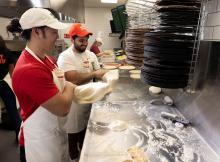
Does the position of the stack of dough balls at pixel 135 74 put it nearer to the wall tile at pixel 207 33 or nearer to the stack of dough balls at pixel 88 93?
the stack of dough balls at pixel 88 93

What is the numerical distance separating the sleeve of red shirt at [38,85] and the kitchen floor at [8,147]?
1.59 metres

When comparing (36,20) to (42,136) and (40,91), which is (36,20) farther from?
(42,136)

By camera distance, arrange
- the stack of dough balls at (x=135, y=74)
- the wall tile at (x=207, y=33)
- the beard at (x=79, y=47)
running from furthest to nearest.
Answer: the stack of dough balls at (x=135, y=74)
the beard at (x=79, y=47)
the wall tile at (x=207, y=33)

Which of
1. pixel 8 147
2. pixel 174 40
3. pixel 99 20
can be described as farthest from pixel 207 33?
pixel 99 20

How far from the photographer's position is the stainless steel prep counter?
88cm

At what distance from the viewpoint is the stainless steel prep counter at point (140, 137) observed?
0.88 m

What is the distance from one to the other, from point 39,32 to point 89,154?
2.26 ft

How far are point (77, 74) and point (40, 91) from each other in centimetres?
101

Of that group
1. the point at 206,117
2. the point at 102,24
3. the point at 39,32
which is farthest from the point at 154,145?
the point at 102,24

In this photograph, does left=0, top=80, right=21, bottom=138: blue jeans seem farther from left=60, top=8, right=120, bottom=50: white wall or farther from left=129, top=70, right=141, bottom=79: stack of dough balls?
left=60, top=8, right=120, bottom=50: white wall

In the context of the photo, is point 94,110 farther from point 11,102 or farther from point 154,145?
point 11,102

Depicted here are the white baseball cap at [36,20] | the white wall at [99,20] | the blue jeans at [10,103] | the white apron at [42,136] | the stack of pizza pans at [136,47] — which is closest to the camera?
the white baseball cap at [36,20]

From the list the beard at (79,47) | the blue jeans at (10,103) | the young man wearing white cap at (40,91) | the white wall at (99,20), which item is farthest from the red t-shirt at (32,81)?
the white wall at (99,20)

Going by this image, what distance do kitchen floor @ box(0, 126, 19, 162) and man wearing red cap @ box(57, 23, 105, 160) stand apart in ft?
2.37
